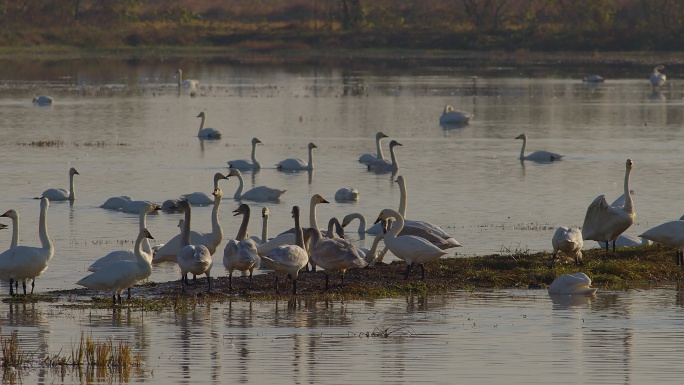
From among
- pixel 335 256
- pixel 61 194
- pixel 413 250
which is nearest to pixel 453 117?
pixel 61 194

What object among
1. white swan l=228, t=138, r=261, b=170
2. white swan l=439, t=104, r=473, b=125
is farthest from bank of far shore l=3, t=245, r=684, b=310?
white swan l=439, t=104, r=473, b=125

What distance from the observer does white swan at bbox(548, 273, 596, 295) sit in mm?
A: 13039

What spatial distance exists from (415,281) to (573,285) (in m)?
1.71

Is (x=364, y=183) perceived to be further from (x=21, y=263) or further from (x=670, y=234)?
(x=21, y=263)

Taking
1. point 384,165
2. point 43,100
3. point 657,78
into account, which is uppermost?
point 657,78

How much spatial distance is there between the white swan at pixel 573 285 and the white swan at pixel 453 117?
24146mm

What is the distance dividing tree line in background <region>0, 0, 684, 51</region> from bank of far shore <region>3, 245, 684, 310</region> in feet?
200

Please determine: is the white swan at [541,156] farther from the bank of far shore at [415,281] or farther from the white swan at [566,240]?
the white swan at [566,240]

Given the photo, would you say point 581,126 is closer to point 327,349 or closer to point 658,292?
point 658,292

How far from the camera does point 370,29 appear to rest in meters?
80.1

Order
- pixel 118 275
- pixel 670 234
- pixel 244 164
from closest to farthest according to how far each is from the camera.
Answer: pixel 118 275 → pixel 670 234 → pixel 244 164

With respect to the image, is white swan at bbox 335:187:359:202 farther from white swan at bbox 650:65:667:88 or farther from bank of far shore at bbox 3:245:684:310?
white swan at bbox 650:65:667:88

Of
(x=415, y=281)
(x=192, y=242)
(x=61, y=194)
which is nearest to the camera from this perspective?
(x=415, y=281)

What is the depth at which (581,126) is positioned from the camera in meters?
38.5
